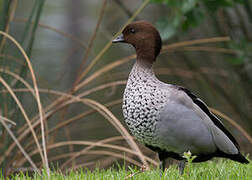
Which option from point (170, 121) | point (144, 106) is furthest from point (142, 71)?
point (170, 121)

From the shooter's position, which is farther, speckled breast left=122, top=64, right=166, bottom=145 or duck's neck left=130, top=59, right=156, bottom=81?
duck's neck left=130, top=59, right=156, bottom=81

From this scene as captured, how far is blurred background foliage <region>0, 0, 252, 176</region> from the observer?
12.7 feet

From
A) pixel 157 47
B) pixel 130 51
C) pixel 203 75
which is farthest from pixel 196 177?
pixel 130 51

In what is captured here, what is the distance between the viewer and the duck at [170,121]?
2.85m

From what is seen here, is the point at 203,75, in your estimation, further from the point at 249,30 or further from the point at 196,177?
the point at 196,177

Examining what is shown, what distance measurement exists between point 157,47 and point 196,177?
0.93 metres

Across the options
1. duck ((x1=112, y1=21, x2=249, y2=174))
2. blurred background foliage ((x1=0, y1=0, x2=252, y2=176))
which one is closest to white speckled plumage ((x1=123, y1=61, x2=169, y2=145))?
duck ((x1=112, y1=21, x2=249, y2=174))

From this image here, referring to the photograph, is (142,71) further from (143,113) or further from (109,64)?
(109,64)

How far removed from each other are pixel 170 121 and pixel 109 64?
173 cm

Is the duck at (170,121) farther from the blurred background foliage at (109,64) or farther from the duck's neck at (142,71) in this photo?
the blurred background foliage at (109,64)

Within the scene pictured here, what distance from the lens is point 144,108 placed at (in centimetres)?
289

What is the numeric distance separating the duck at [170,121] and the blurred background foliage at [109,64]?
35.9 inches

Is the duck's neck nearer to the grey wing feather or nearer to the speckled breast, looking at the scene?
the speckled breast

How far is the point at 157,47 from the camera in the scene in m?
3.20
